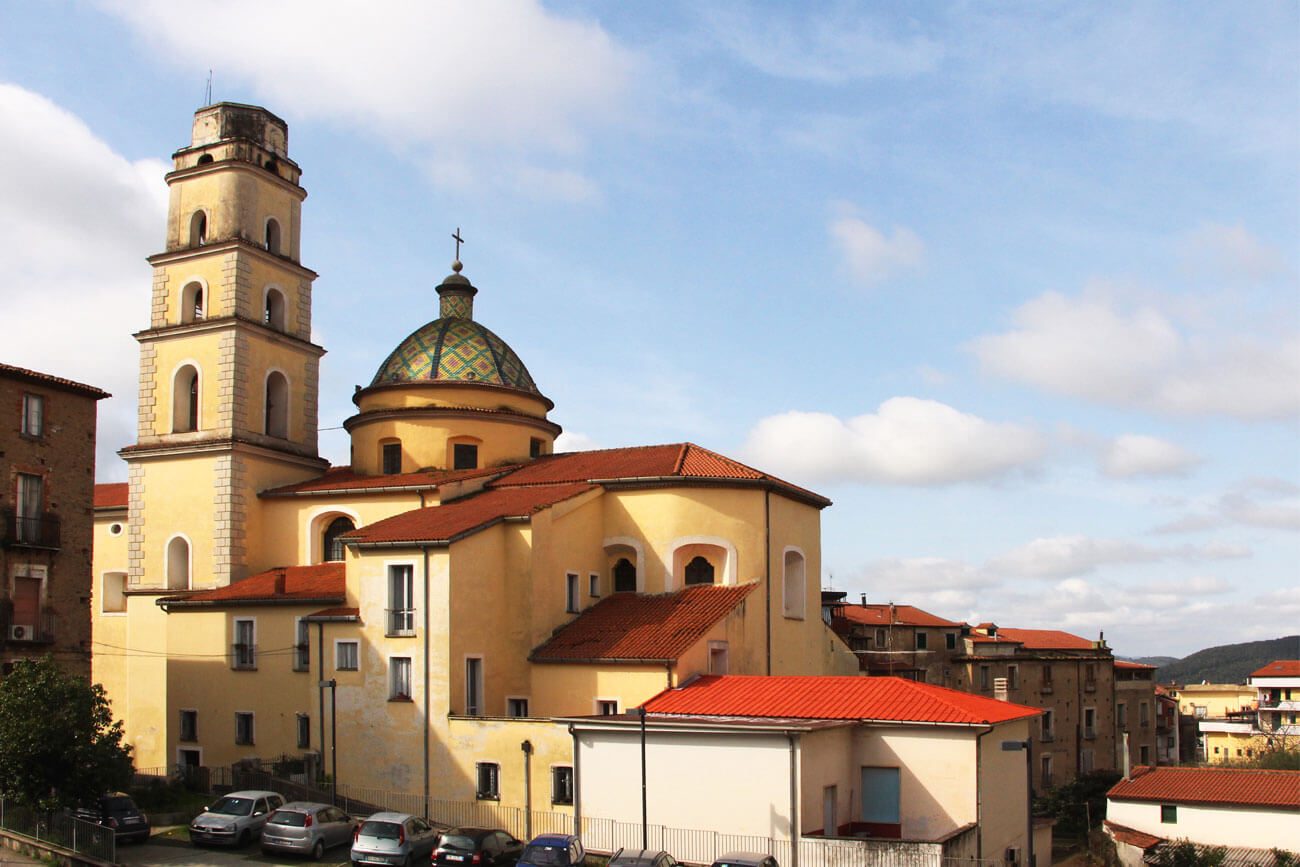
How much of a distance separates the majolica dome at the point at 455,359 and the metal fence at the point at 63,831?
20692 mm

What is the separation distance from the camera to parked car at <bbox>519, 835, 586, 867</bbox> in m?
24.2

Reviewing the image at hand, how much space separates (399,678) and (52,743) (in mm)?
8715

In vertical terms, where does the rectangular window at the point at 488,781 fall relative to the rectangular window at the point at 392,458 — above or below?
below

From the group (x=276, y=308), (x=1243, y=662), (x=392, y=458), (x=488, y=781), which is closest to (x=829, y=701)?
(x=488, y=781)

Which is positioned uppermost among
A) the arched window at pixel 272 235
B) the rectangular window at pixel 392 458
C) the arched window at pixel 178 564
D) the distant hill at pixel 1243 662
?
the arched window at pixel 272 235

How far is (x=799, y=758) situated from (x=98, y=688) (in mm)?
15372

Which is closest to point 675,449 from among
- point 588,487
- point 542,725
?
point 588,487

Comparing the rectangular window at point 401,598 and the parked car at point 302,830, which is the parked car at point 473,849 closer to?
the parked car at point 302,830

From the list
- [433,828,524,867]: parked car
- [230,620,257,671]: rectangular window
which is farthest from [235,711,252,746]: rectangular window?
[433,828,524,867]: parked car

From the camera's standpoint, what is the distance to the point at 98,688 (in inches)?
1117

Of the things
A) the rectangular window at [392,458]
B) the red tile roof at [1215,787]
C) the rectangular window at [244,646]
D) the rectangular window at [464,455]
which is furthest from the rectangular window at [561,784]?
the red tile roof at [1215,787]

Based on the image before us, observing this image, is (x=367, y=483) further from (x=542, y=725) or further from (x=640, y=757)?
(x=640, y=757)

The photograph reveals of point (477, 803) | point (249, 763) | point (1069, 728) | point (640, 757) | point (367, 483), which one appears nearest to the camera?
point (640, 757)

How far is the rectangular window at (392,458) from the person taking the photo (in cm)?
4366
